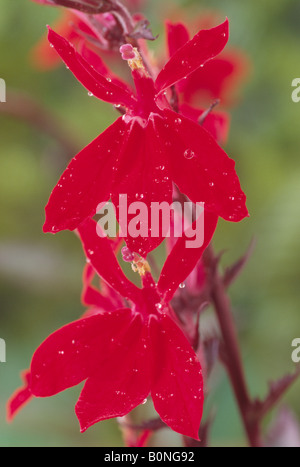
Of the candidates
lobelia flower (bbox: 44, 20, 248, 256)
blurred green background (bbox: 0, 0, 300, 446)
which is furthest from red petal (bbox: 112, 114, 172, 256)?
blurred green background (bbox: 0, 0, 300, 446)

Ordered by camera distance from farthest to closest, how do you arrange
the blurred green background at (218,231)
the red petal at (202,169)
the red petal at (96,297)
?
the blurred green background at (218,231), the red petal at (96,297), the red petal at (202,169)

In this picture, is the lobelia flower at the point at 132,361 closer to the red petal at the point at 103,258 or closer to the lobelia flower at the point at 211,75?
the red petal at the point at 103,258

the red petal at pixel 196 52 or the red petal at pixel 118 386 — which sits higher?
the red petal at pixel 196 52

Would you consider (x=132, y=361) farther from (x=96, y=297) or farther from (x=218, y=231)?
(x=218, y=231)

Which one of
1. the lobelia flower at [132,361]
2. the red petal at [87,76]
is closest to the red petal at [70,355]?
the lobelia flower at [132,361]

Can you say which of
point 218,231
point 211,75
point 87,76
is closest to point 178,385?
point 87,76

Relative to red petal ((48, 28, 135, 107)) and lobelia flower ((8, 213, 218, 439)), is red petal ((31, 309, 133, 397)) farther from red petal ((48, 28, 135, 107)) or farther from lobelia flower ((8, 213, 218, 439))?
red petal ((48, 28, 135, 107))

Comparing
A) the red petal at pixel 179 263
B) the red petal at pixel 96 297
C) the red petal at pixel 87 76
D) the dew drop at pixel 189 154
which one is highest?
the red petal at pixel 87 76
